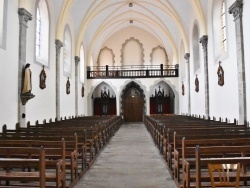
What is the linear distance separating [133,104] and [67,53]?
11244mm

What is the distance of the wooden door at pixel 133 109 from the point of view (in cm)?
2989

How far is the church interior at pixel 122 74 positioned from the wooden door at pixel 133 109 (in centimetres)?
10

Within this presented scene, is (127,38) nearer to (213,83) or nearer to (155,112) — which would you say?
(155,112)

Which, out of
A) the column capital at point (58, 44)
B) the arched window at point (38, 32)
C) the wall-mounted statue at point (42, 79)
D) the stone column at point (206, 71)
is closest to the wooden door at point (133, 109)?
the column capital at point (58, 44)

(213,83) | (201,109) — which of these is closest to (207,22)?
(213,83)

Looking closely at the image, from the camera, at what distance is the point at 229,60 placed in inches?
505

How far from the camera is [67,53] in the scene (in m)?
20.7

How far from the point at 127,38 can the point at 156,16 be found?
6.69m


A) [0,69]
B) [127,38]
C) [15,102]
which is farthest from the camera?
[127,38]

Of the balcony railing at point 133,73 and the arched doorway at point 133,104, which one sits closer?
the balcony railing at point 133,73

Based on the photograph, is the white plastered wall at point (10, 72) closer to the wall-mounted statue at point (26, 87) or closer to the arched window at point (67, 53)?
the wall-mounted statue at point (26, 87)

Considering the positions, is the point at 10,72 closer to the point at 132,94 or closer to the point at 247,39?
the point at 247,39

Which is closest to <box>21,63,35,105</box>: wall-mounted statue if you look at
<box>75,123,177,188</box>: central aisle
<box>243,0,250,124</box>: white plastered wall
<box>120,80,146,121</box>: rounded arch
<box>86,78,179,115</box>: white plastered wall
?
<box>75,123,177,188</box>: central aisle

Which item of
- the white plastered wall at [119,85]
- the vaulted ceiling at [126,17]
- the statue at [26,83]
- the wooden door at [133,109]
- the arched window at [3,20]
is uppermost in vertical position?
the vaulted ceiling at [126,17]
